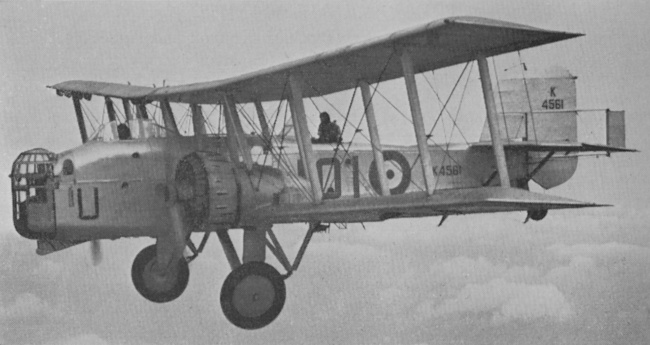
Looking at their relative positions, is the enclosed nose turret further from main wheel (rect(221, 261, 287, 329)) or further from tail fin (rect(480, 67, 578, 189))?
tail fin (rect(480, 67, 578, 189))

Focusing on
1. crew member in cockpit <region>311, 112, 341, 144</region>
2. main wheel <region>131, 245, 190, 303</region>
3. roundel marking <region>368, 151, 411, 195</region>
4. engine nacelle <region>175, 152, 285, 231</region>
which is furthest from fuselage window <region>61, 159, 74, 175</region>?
roundel marking <region>368, 151, 411, 195</region>

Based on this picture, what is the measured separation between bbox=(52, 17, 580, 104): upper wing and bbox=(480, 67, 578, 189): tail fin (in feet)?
9.90

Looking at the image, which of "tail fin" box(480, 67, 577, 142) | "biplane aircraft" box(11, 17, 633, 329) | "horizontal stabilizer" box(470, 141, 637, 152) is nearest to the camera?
"biplane aircraft" box(11, 17, 633, 329)

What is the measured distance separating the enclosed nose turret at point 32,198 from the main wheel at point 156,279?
2177 mm

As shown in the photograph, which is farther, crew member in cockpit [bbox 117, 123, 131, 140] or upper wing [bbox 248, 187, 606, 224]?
crew member in cockpit [bbox 117, 123, 131, 140]

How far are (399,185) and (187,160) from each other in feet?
11.6

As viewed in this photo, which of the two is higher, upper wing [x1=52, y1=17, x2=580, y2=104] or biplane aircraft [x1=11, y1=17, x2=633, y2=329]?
upper wing [x1=52, y1=17, x2=580, y2=104]

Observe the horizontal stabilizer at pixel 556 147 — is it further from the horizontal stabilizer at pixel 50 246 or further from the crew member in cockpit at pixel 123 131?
the horizontal stabilizer at pixel 50 246

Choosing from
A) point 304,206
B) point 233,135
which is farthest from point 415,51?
point 233,135

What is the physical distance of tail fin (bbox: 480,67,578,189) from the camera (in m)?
13.2

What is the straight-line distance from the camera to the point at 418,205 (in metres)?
8.92

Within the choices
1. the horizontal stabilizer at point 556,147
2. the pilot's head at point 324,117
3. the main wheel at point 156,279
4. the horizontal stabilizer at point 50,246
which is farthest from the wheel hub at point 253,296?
the horizontal stabilizer at point 556,147

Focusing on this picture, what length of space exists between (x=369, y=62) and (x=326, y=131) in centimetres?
248

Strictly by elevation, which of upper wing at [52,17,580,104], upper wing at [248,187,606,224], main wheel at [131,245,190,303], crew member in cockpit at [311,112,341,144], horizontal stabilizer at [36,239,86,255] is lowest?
main wheel at [131,245,190,303]
